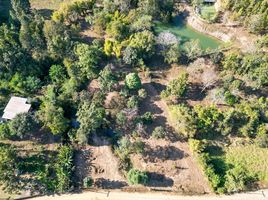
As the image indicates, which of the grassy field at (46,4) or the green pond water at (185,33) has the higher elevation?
the grassy field at (46,4)

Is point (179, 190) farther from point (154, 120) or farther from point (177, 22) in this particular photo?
point (177, 22)

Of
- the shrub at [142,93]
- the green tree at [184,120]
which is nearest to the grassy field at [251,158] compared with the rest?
the green tree at [184,120]

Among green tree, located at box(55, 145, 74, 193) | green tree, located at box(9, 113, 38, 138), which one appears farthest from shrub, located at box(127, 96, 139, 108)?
green tree, located at box(9, 113, 38, 138)

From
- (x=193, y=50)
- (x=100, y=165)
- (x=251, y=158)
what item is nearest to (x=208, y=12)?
(x=193, y=50)

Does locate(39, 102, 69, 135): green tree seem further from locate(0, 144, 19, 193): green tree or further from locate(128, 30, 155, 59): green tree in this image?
locate(128, 30, 155, 59): green tree

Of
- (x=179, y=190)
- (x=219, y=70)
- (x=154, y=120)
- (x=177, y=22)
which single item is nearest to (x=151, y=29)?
(x=177, y=22)

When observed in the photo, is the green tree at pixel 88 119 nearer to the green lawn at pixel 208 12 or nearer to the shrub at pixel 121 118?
the shrub at pixel 121 118
